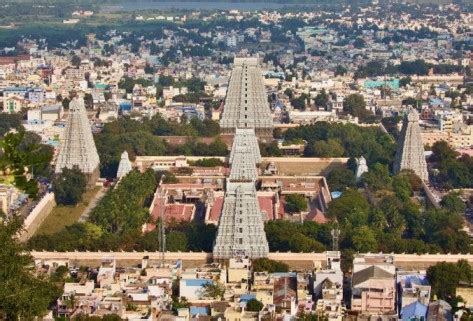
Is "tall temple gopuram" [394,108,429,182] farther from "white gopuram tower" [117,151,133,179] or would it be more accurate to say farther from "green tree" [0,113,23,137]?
"green tree" [0,113,23,137]

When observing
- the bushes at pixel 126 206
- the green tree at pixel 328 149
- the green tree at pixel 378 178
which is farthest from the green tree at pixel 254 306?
the green tree at pixel 328 149

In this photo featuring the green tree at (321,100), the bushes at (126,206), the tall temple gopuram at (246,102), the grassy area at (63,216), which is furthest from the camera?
the green tree at (321,100)

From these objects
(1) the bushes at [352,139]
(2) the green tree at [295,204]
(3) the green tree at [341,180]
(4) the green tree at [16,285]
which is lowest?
(1) the bushes at [352,139]

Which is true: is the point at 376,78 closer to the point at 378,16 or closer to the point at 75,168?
the point at 75,168

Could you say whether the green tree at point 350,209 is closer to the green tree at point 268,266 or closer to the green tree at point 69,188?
the green tree at point 268,266

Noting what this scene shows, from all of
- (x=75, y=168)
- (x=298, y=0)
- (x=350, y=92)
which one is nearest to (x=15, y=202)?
(x=75, y=168)

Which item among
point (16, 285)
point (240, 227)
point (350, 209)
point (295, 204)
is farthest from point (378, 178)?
point (16, 285)
